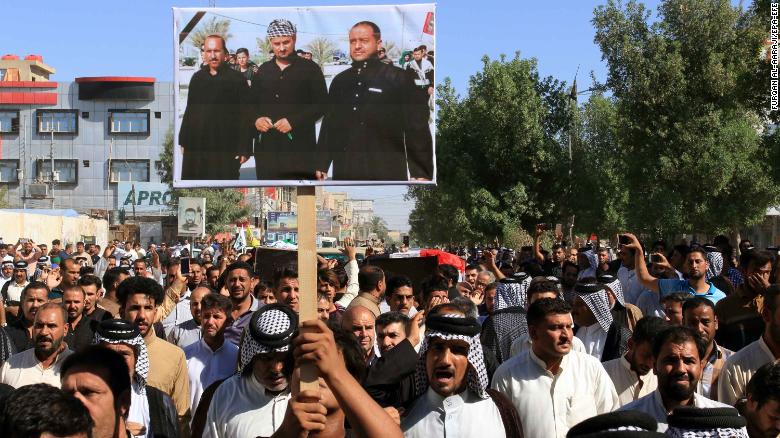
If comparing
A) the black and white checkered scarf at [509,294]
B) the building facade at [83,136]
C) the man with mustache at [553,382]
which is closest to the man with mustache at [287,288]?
the black and white checkered scarf at [509,294]

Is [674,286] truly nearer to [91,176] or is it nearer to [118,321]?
[118,321]

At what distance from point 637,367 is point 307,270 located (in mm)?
3156

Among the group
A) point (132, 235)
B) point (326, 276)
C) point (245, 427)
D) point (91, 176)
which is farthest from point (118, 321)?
point (91, 176)

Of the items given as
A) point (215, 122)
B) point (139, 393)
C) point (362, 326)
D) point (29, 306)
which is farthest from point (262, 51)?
point (29, 306)

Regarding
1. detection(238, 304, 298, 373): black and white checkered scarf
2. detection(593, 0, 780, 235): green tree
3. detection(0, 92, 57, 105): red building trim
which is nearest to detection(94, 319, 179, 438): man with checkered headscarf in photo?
detection(238, 304, 298, 373): black and white checkered scarf

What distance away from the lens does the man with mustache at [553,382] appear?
5.79 metres

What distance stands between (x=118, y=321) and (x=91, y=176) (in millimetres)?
90729

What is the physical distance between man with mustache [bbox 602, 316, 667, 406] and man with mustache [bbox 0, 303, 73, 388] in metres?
3.47

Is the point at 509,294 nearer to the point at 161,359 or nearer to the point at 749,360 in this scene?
the point at 749,360

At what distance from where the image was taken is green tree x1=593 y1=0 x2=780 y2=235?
23.7 m

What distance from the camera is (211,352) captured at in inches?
295

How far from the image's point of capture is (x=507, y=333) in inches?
318

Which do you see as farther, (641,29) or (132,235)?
(132,235)

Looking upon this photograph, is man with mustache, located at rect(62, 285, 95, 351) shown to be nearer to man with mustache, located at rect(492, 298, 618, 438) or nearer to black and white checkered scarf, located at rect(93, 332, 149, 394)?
black and white checkered scarf, located at rect(93, 332, 149, 394)
